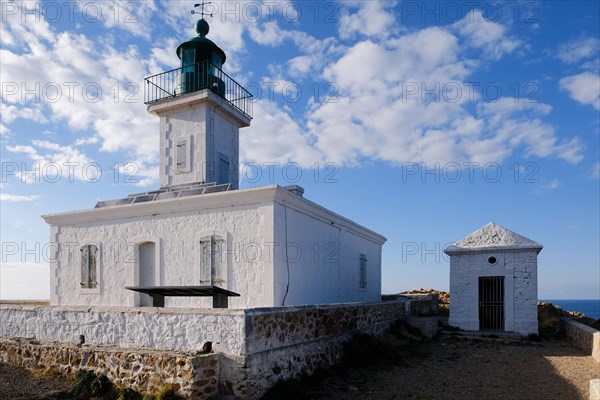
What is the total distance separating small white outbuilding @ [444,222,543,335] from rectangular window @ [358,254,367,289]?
2.94m

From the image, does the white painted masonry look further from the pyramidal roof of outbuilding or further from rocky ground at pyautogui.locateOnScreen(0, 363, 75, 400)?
the pyramidal roof of outbuilding

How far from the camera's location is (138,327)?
319 inches

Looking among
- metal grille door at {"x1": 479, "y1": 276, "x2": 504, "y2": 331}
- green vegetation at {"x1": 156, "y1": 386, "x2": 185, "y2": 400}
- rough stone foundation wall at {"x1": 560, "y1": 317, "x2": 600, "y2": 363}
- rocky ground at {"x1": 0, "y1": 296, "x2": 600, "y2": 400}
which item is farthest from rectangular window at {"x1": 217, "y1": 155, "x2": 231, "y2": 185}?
rough stone foundation wall at {"x1": 560, "y1": 317, "x2": 600, "y2": 363}

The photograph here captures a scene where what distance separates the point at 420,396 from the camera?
25.1ft

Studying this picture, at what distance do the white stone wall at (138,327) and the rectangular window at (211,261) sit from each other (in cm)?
296

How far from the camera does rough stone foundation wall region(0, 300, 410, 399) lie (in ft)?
23.5

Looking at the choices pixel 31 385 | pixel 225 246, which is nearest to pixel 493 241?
pixel 225 246

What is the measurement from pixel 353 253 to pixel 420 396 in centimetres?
782

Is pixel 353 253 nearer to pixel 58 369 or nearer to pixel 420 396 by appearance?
pixel 420 396

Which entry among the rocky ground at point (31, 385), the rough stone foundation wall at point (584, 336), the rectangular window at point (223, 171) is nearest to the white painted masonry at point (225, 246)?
the rectangular window at point (223, 171)

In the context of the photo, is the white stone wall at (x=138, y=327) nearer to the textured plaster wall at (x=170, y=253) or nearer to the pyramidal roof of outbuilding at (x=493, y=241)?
the textured plaster wall at (x=170, y=253)

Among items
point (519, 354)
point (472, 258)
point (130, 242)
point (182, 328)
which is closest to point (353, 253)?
point (472, 258)

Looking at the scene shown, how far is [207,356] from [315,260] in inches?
223

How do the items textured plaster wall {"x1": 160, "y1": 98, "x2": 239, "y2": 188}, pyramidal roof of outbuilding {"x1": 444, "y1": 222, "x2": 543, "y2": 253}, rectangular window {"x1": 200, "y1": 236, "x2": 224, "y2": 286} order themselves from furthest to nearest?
textured plaster wall {"x1": 160, "y1": 98, "x2": 239, "y2": 188} → pyramidal roof of outbuilding {"x1": 444, "y1": 222, "x2": 543, "y2": 253} → rectangular window {"x1": 200, "y1": 236, "x2": 224, "y2": 286}
